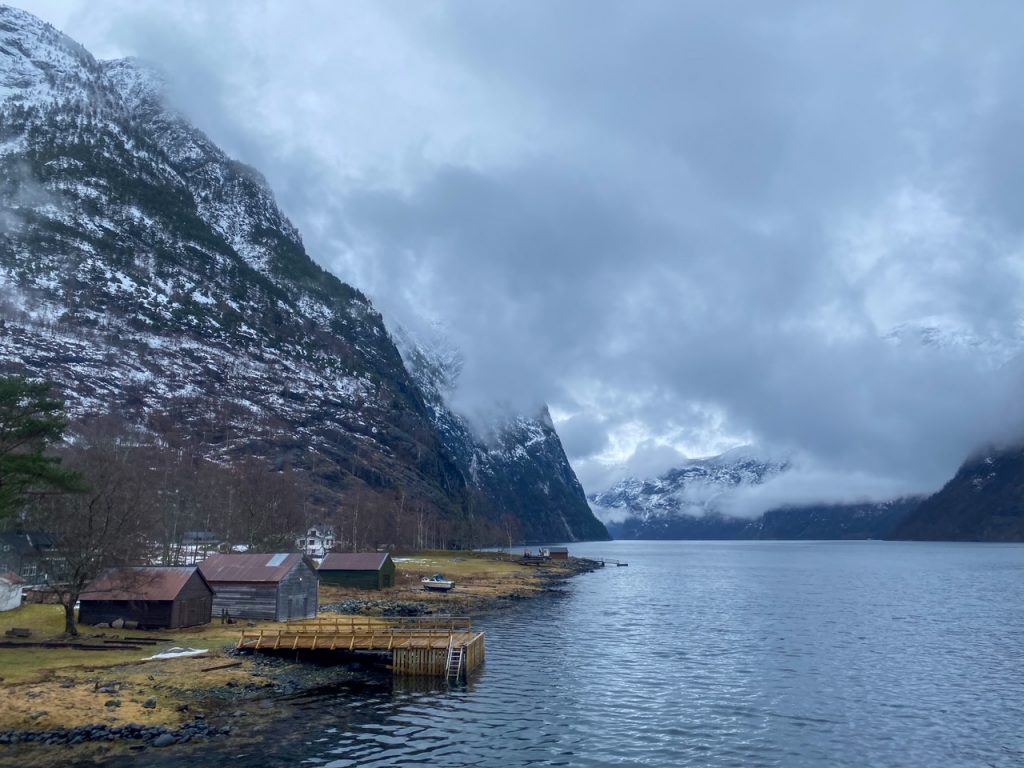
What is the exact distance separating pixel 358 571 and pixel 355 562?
1838 millimetres

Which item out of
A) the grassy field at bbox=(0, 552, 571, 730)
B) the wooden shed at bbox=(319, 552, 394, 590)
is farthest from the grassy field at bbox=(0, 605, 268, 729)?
the wooden shed at bbox=(319, 552, 394, 590)

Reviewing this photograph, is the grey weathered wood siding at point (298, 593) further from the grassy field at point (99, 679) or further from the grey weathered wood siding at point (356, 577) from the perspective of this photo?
the grey weathered wood siding at point (356, 577)

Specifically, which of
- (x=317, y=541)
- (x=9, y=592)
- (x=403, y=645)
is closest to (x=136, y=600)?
(x=9, y=592)

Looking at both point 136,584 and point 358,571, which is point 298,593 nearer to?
point 136,584

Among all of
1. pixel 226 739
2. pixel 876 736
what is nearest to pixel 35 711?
pixel 226 739

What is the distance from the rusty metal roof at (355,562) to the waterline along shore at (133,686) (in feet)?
147

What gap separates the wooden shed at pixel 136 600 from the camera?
6688cm

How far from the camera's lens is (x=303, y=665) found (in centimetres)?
→ 5778

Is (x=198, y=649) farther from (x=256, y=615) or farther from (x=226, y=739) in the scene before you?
(x=226, y=739)

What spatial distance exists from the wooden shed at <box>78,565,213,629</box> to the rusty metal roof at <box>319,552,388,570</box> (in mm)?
49407

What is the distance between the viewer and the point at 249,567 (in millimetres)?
78125

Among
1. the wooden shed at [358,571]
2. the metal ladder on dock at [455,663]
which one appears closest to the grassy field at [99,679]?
the metal ladder on dock at [455,663]

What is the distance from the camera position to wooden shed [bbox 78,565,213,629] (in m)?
66.9

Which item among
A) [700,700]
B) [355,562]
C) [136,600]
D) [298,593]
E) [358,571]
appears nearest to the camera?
[700,700]
